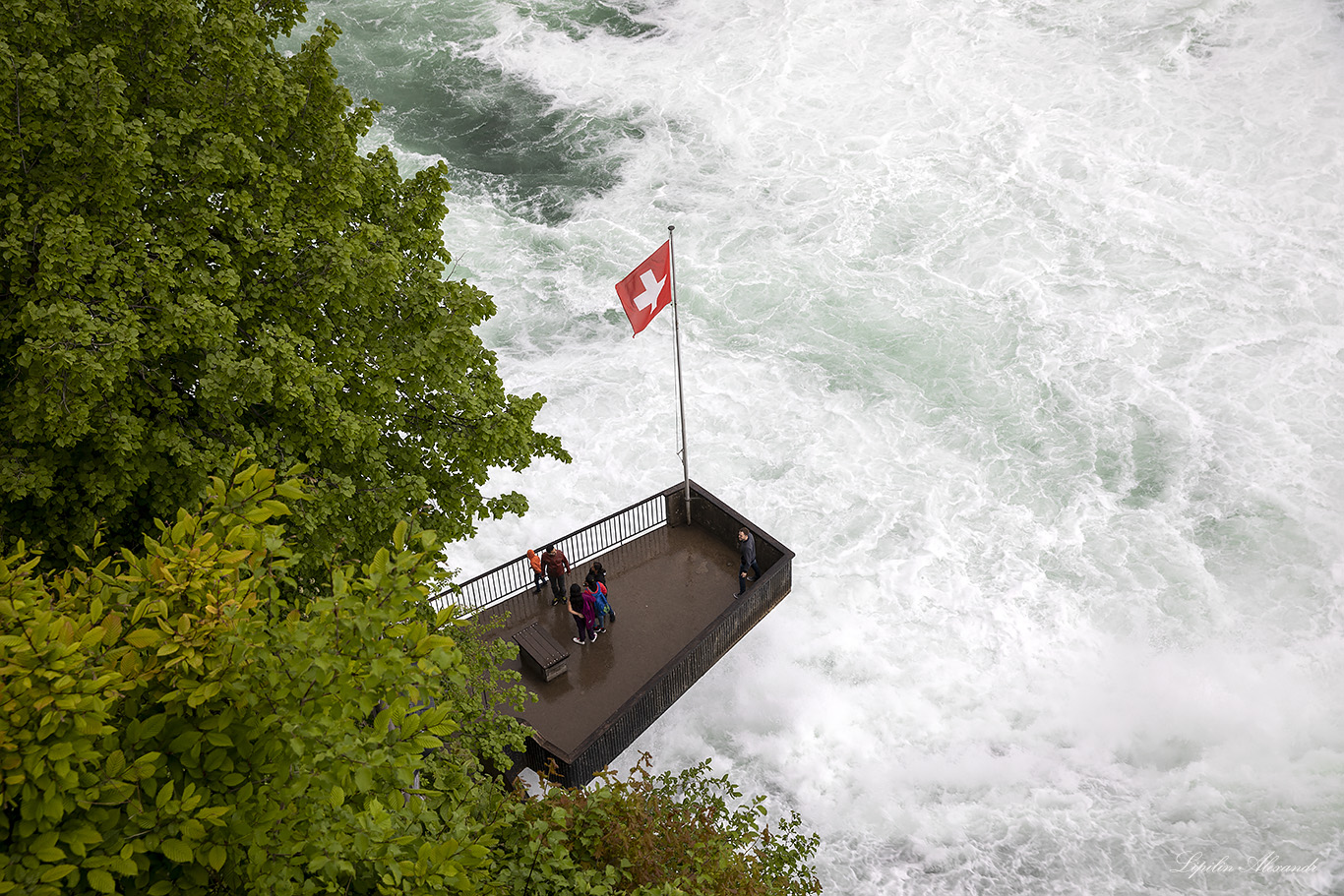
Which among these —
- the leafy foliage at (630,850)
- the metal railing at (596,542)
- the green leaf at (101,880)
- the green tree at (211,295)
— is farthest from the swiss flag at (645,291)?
the green leaf at (101,880)

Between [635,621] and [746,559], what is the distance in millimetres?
2372

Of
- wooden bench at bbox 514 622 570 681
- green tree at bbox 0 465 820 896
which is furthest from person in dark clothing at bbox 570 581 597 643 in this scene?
green tree at bbox 0 465 820 896

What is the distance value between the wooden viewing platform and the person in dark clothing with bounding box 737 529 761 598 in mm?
300

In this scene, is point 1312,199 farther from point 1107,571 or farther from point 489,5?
point 489,5

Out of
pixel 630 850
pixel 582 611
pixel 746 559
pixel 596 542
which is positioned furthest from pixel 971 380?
pixel 630 850

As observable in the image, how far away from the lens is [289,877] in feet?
20.3

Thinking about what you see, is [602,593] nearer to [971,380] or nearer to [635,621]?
[635,621]

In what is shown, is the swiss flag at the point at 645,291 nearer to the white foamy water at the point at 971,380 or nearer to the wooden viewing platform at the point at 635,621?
the wooden viewing platform at the point at 635,621

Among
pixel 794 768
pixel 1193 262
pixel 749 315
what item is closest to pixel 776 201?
pixel 749 315

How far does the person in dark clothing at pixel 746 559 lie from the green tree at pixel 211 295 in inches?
206

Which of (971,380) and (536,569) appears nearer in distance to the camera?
(536,569)

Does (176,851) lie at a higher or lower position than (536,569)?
higher

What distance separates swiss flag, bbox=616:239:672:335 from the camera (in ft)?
60.8

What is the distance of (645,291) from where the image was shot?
18.8m
